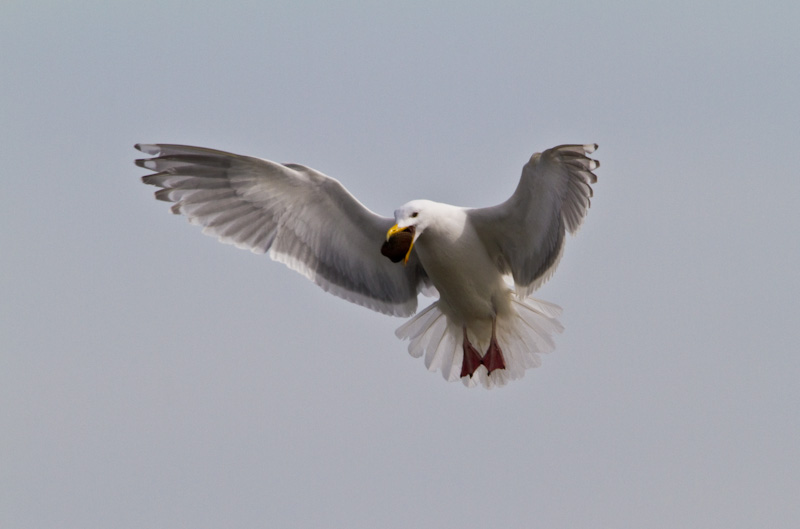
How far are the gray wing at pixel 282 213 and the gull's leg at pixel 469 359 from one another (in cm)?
70

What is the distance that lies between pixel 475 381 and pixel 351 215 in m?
1.91

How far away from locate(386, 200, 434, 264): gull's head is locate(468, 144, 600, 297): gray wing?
54 centimetres

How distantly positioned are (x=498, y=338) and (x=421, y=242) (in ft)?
4.69

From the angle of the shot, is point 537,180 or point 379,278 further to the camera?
point 379,278

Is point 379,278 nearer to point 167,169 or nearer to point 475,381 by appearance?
point 475,381

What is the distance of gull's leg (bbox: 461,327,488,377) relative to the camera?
9852 mm

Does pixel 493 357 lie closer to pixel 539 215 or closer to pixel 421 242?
pixel 421 242

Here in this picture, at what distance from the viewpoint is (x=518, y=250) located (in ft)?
30.7

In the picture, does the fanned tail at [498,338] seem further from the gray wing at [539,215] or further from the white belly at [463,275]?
the gray wing at [539,215]

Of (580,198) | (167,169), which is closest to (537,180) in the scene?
(580,198)

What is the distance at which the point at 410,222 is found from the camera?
8.70 meters

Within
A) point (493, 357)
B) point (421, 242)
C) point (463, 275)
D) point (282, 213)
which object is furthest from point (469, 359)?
point (282, 213)

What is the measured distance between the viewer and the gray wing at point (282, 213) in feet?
31.0

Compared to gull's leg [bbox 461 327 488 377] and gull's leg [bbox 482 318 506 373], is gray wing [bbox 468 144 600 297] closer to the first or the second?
gull's leg [bbox 482 318 506 373]
